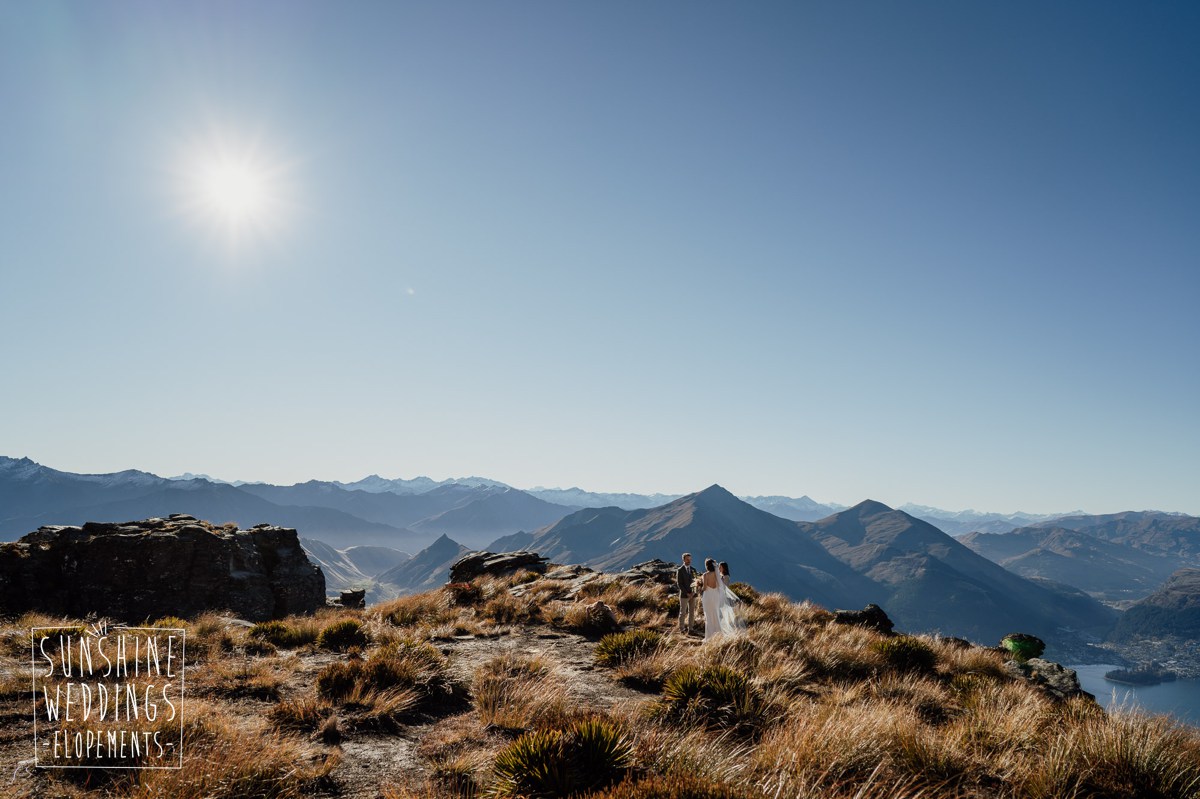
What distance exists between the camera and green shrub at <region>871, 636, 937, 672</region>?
15984mm

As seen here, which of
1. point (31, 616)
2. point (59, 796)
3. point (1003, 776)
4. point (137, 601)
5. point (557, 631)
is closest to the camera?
point (59, 796)

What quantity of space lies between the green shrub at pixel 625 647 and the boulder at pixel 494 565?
21.0 meters

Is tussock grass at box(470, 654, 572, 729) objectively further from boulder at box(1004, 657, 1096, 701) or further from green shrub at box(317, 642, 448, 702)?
boulder at box(1004, 657, 1096, 701)

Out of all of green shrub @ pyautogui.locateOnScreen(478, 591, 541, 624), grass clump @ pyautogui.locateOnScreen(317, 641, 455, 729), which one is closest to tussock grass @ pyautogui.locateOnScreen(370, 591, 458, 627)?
green shrub @ pyautogui.locateOnScreen(478, 591, 541, 624)

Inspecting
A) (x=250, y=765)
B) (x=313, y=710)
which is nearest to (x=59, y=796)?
(x=250, y=765)

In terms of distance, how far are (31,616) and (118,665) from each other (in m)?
10.5

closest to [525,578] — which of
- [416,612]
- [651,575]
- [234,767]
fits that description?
[651,575]

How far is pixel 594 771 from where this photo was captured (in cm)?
647

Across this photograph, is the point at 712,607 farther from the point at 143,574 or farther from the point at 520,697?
the point at 143,574

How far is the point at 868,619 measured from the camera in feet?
77.0

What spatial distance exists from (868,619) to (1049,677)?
25.6ft

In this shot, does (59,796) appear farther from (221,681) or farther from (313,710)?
(221,681)

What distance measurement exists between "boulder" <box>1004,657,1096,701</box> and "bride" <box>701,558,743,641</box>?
8.51 meters

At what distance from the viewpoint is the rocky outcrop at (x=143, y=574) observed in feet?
75.2
